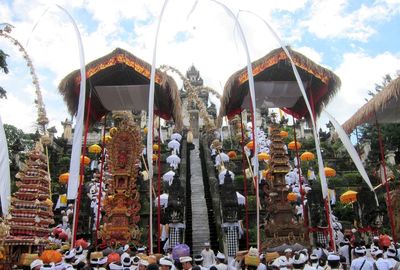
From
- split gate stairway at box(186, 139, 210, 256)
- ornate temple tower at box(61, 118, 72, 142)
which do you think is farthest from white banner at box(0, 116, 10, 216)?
ornate temple tower at box(61, 118, 72, 142)

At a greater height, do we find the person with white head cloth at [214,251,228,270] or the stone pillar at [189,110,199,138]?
the stone pillar at [189,110,199,138]

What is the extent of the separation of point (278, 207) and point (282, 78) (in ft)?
12.5

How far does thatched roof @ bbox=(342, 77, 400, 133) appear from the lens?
34.0ft

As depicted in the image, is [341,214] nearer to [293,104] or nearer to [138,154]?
[293,104]

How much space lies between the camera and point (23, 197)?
10742 millimetres

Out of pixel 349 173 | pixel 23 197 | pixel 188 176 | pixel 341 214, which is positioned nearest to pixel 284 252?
pixel 23 197

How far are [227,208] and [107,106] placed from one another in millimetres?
5617

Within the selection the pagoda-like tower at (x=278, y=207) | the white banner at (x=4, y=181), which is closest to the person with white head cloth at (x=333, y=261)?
the pagoda-like tower at (x=278, y=207)

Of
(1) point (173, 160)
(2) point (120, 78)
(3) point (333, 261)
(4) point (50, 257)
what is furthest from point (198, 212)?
(4) point (50, 257)

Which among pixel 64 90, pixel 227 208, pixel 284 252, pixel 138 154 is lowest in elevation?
pixel 284 252

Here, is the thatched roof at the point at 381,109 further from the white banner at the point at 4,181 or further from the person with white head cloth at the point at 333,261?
the white banner at the point at 4,181

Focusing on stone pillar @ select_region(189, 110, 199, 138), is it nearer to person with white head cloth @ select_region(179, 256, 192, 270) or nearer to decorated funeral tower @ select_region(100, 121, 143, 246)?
decorated funeral tower @ select_region(100, 121, 143, 246)

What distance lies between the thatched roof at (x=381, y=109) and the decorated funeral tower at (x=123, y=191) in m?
6.62

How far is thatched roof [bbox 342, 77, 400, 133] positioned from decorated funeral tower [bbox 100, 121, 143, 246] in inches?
261
